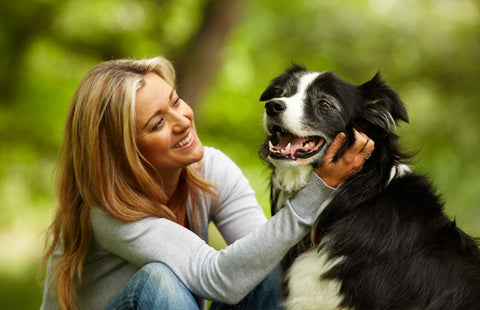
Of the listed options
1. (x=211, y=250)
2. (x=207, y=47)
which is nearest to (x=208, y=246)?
(x=211, y=250)

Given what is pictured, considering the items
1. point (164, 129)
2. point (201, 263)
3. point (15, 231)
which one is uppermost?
point (164, 129)

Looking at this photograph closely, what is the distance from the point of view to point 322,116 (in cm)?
215

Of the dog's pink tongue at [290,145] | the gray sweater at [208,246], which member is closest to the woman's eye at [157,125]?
the gray sweater at [208,246]

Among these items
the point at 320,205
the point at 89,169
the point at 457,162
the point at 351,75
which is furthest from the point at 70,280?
the point at 351,75

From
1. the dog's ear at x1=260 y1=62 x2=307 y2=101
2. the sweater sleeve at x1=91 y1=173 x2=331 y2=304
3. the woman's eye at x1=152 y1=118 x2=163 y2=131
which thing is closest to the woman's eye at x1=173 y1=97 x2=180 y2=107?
the woman's eye at x1=152 y1=118 x2=163 y2=131

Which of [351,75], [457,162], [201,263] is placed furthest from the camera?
[351,75]

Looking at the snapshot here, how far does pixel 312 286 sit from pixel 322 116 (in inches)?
26.2

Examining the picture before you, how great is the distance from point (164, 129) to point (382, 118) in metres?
0.88

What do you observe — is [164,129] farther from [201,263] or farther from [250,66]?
[250,66]

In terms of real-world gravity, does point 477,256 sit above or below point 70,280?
above

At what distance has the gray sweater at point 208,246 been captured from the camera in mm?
2027

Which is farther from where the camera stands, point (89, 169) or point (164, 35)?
point (164, 35)

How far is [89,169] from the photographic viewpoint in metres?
2.25

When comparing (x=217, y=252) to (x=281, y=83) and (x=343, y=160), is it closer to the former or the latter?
(x=343, y=160)
